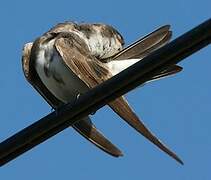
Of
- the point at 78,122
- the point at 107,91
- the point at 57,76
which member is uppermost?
the point at 57,76

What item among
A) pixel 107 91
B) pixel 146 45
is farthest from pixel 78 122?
pixel 107 91

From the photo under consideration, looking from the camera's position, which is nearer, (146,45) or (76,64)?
(76,64)

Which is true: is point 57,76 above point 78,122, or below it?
above

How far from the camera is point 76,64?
6.02 meters

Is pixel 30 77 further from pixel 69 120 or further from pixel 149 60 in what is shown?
pixel 149 60

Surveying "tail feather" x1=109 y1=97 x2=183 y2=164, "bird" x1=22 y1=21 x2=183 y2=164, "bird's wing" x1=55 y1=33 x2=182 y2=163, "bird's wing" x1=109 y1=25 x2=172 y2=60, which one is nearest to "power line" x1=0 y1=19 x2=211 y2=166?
"tail feather" x1=109 y1=97 x2=183 y2=164

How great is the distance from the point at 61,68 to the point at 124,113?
105 cm

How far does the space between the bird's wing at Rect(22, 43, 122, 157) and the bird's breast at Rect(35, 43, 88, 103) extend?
11 centimetres

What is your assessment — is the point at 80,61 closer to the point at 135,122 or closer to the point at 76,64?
the point at 76,64

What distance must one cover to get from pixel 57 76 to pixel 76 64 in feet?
0.54

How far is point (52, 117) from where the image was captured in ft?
12.9

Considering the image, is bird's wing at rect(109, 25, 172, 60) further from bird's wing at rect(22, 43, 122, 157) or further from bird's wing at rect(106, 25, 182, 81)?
bird's wing at rect(22, 43, 122, 157)

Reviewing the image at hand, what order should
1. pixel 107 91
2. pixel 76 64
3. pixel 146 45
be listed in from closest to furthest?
pixel 107 91 → pixel 76 64 → pixel 146 45

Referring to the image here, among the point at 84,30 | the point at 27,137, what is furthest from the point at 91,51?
the point at 27,137
